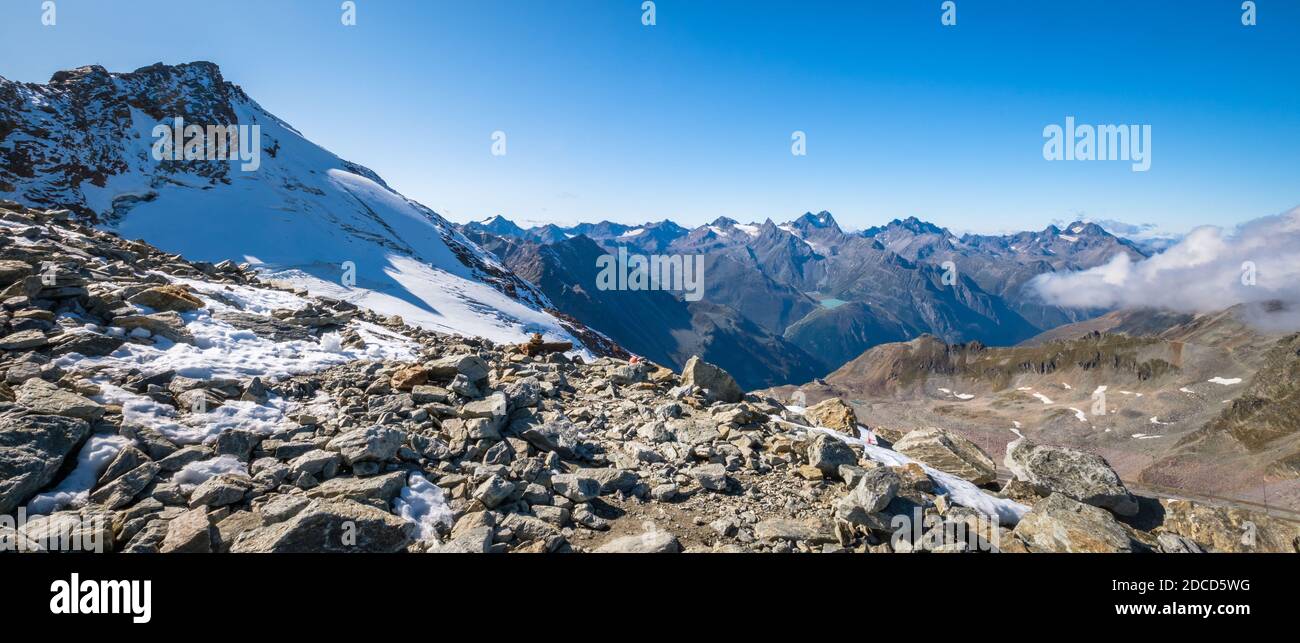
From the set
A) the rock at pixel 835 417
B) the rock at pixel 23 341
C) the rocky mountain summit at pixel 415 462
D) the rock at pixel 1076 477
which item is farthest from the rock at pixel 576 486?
the rock at pixel 23 341

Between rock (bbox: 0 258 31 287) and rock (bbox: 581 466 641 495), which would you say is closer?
rock (bbox: 581 466 641 495)

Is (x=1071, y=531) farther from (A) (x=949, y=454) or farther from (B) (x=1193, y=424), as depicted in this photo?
(B) (x=1193, y=424)

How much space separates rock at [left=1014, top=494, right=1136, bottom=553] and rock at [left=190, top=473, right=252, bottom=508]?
14.0 metres

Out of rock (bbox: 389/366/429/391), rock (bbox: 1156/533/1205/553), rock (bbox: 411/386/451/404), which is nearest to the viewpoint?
rock (bbox: 1156/533/1205/553)

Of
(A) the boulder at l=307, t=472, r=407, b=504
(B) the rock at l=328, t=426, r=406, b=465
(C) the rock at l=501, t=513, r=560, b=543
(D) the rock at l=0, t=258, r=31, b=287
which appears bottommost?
(C) the rock at l=501, t=513, r=560, b=543

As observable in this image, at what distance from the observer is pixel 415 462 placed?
10164mm

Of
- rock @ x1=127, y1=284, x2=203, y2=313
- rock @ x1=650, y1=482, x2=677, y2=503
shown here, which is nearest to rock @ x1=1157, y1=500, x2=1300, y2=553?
rock @ x1=650, y1=482, x2=677, y2=503

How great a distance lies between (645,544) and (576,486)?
7.18 ft

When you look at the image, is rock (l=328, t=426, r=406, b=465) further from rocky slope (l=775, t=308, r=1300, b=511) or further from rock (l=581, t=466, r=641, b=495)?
rocky slope (l=775, t=308, r=1300, b=511)

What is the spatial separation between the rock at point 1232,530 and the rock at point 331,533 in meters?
16.8

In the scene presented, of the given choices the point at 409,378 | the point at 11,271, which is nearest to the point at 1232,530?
the point at 409,378

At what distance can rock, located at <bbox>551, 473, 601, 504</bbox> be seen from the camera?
9609 millimetres
